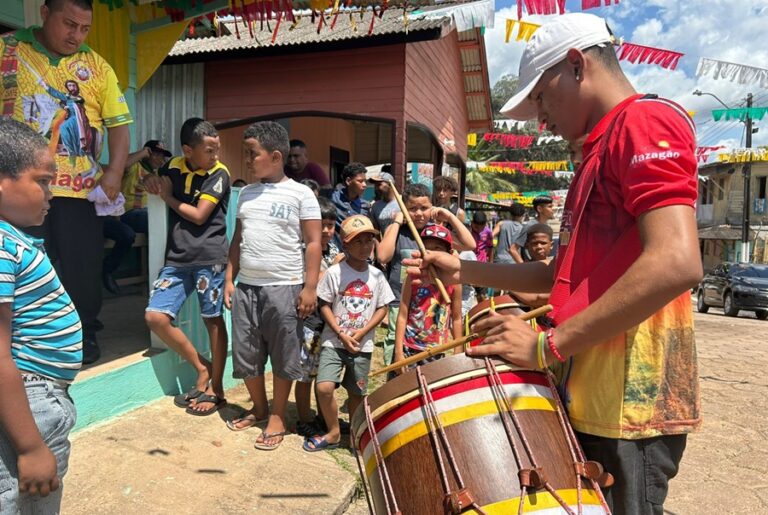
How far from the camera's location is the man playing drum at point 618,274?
4.12 ft

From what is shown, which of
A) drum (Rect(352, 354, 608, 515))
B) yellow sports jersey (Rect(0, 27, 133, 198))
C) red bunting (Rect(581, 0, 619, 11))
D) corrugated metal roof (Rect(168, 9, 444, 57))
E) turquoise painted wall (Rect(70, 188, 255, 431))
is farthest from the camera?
corrugated metal roof (Rect(168, 9, 444, 57))

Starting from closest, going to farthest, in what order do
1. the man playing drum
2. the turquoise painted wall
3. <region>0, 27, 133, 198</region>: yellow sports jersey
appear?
1. the man playing drum
2. <region>0, 27, 133, 198</region>: yellow sports jersey
3. the turquoise painted wall

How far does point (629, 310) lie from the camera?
50.0 inches

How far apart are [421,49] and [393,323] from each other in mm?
6282

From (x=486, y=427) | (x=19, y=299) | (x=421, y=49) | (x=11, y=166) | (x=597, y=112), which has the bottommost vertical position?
(x=486, y=427)

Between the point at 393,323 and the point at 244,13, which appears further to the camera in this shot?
the point at 244,13

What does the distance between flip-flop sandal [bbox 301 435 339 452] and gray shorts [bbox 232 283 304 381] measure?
0.40m

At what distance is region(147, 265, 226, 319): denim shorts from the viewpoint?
146 inches

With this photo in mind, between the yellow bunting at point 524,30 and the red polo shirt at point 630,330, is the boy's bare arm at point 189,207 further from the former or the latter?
the yellow bunting at point 524,30

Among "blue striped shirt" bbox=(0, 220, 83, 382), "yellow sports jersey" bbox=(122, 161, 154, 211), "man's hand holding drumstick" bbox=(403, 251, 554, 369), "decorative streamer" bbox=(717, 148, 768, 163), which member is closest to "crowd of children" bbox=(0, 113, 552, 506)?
"yellow sports jersey" bbox=(122, 161, 154, 211)

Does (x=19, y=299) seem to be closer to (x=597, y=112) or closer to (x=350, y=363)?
(x=597, y=112)

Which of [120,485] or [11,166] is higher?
[11,166]

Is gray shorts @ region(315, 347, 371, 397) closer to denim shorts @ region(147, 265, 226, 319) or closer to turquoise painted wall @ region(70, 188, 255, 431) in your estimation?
denim shorts @ region(147, 265, 226, 319)

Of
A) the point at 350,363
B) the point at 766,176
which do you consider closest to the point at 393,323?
the point at 350,363
